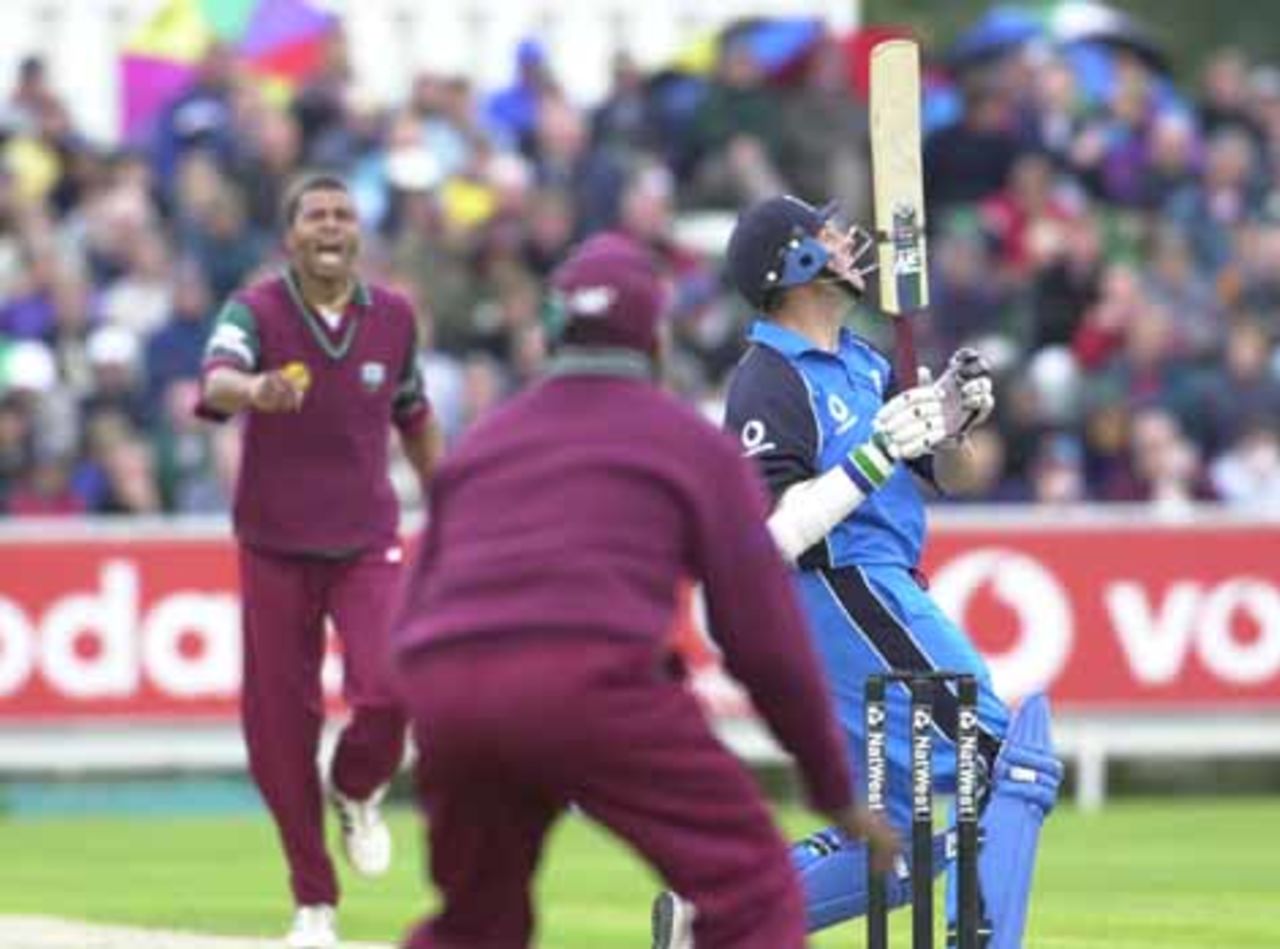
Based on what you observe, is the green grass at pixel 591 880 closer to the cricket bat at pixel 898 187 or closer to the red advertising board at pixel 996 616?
the red advertising board at pixel 996 616

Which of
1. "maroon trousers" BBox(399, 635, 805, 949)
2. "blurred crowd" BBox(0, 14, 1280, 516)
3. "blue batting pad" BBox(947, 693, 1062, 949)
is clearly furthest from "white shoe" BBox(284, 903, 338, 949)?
"blurred crowd" BBox(0, 14, 1280, 516)

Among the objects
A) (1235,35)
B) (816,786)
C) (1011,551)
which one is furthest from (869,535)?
(1235,35)

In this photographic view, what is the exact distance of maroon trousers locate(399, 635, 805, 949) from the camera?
347 inches

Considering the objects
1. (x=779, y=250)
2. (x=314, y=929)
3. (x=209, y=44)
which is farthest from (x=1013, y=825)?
(x=209, y=44)

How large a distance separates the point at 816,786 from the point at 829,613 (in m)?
2.52

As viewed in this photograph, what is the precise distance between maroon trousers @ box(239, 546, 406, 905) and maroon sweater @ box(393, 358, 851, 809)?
5404 millimetres

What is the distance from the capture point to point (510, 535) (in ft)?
29.4

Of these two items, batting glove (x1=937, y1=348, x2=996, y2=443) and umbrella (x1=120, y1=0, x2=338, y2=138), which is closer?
batting glove (x1=937, y1=348, x2=996, y2=443)

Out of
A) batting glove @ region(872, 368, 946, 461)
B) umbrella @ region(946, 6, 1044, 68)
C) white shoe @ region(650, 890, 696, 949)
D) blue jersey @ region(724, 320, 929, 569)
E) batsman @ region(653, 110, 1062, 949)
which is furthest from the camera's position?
umbrella @ region(946, 6, 1044, 68)

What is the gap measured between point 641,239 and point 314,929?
1172 centimetres

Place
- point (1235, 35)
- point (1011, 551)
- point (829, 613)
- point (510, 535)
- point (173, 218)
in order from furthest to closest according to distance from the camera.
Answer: point (1235, 35) → point (173, 218) → point (1011, 551) → point (829, 613) → point (510, 535)

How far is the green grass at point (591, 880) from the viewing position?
50.0ft

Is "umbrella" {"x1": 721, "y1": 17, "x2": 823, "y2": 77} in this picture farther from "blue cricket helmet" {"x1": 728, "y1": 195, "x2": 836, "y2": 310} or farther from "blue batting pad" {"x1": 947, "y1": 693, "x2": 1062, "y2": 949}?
"blue batting pad" {"x1": 947, "y1": 693, "x2": 1062, "y2": 949}

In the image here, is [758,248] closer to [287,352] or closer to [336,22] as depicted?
[287,352]
